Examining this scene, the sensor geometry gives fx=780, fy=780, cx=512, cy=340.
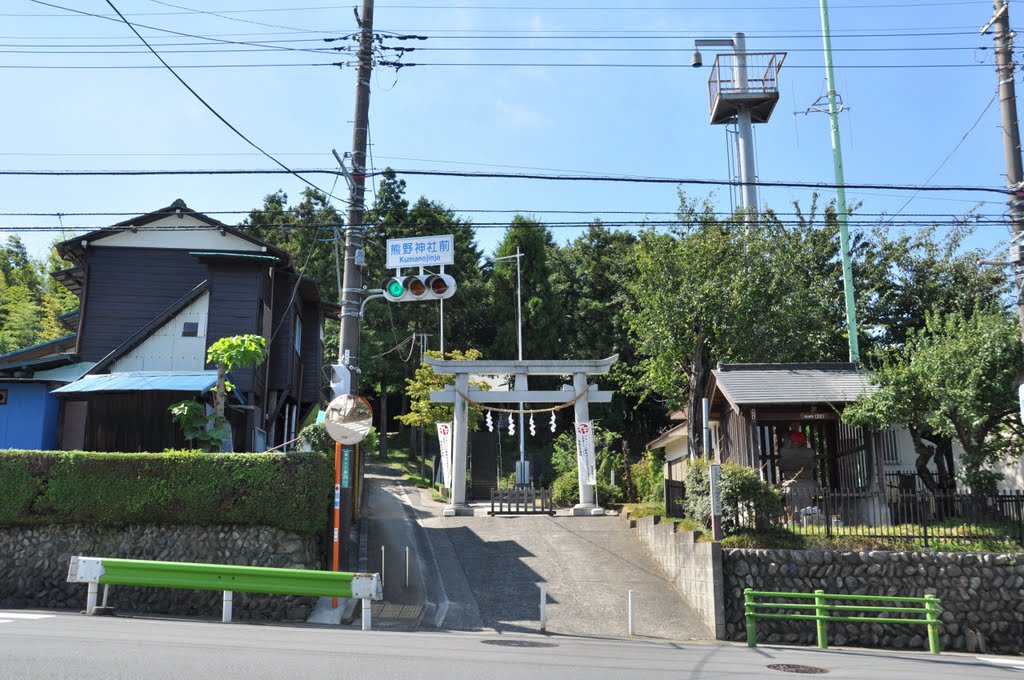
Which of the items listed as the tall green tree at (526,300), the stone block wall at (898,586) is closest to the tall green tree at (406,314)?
the tall green tree at (526,300)

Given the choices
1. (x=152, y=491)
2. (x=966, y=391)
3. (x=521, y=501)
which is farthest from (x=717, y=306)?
(x=152, y=491)

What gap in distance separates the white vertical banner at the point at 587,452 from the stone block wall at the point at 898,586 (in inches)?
→ 351

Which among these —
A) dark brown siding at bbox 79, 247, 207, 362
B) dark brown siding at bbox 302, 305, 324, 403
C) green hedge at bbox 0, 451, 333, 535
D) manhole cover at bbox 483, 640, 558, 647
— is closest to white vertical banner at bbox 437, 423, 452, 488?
dark brown siding at bbox 302, 305, 324, 403

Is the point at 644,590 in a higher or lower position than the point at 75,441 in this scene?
lower

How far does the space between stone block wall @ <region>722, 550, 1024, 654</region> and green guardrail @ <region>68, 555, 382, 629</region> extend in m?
7.13

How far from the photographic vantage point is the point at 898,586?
15188 mm

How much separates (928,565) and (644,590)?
555cm

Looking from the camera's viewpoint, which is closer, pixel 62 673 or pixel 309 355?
pixel 62 673

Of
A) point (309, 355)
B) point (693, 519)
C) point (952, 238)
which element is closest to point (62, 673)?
point (693, 519)

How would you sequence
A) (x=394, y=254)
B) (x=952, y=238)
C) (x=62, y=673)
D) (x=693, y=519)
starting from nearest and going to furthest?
(x=62, y=673) < (x=394, y=254) < (x=693, y=519) < (x=952, y=238)

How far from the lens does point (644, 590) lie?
16.5 meters

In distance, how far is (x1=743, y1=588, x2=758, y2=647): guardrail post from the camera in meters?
13.9

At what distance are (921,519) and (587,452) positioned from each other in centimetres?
1020

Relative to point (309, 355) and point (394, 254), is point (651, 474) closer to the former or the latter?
point (309, 355)
